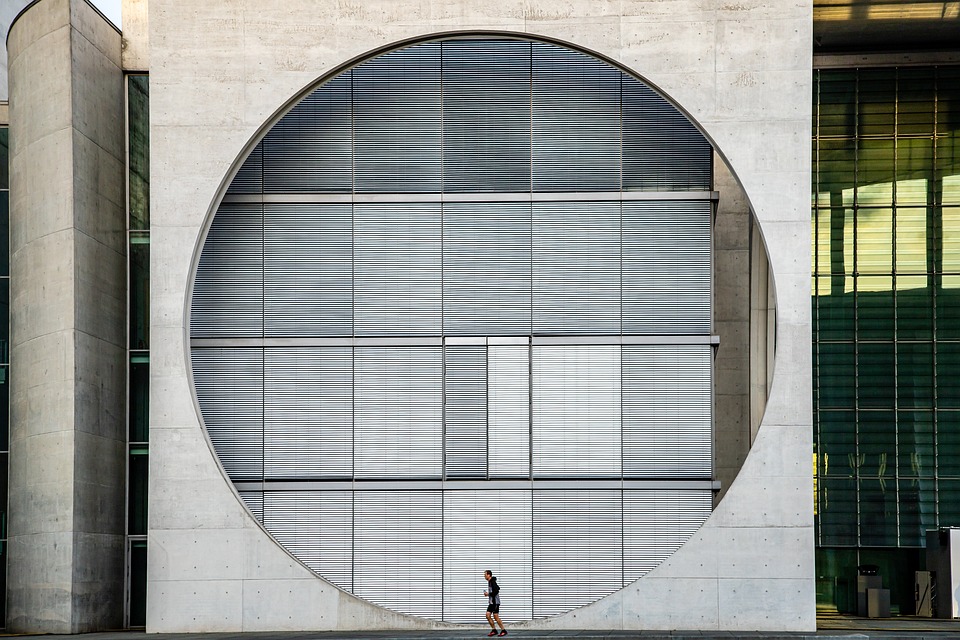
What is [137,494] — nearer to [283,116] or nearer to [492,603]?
[492,603]

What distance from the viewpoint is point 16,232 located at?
26062 millimetres

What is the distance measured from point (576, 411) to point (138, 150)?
39.4 ft

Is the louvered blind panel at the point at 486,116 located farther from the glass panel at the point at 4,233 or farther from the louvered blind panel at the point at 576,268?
the glass panel at the point at 4,233

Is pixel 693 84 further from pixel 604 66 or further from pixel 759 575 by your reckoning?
pixel 759 575

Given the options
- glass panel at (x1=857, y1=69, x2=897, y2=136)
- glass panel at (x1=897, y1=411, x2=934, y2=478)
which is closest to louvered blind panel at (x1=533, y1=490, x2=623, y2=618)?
glass panel at (x1=897, y1=411, x2=934, y2=478)

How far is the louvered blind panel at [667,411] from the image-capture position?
24.7 meters

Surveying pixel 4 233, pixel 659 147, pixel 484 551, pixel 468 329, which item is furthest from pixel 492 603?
pixel 4 233

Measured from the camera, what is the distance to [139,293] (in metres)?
26.9

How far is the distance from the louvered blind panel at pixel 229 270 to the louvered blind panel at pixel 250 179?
1.16ft

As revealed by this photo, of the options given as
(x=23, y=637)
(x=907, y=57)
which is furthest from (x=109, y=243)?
(x=907, y=57)

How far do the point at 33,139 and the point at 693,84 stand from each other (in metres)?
14.6

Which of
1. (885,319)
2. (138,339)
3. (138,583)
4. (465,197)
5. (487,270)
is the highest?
(465,197)

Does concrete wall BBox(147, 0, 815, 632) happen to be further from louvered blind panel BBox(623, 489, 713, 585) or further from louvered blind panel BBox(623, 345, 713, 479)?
louvered blind panel BBox(623, 345, 713, 479)

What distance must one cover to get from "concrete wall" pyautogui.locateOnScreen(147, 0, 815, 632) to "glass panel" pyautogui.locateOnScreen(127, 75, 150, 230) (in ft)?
9.25
